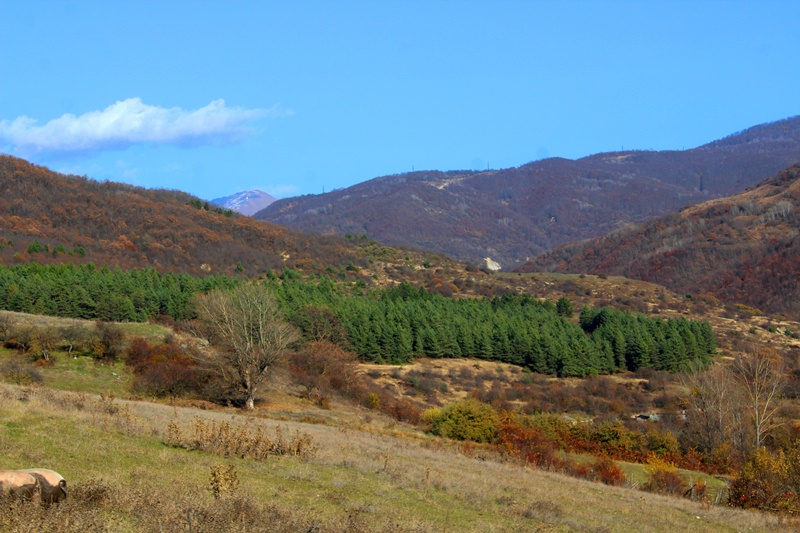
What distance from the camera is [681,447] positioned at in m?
37.2

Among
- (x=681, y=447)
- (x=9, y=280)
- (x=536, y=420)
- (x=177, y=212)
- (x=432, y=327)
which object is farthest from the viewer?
(x=177, y=212)

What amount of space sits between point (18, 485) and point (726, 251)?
158 m

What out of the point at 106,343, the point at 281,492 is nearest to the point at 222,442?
the point at 281,492

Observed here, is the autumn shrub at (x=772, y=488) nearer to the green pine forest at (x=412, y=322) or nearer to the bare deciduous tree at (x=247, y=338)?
the bare deciduous tree at (x=247, y=338)

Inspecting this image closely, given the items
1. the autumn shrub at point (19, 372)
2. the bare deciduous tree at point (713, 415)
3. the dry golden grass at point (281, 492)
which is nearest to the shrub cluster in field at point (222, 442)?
the dry golden grass at point (281, 492)

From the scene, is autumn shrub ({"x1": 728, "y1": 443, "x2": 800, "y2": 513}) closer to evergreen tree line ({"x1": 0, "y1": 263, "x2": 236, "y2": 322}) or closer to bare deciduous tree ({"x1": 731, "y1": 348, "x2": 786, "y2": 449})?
bare deciduous tree ({"x1": 731, "y1": 348, "x2": 786, "y2": 449})

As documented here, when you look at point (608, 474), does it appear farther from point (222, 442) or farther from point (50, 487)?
point (50, 487)

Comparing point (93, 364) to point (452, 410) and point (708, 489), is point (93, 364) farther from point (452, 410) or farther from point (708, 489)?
point (708, 489)

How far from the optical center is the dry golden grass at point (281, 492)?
823 centimetres

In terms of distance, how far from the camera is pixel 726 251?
14825 centimetres

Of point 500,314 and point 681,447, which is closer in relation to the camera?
point 681,447

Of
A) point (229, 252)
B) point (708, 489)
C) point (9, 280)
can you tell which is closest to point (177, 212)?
point (229, 252)

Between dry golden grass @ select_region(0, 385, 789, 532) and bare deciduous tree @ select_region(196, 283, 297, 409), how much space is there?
51.3 feet

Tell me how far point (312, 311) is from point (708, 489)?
40.6 meters
